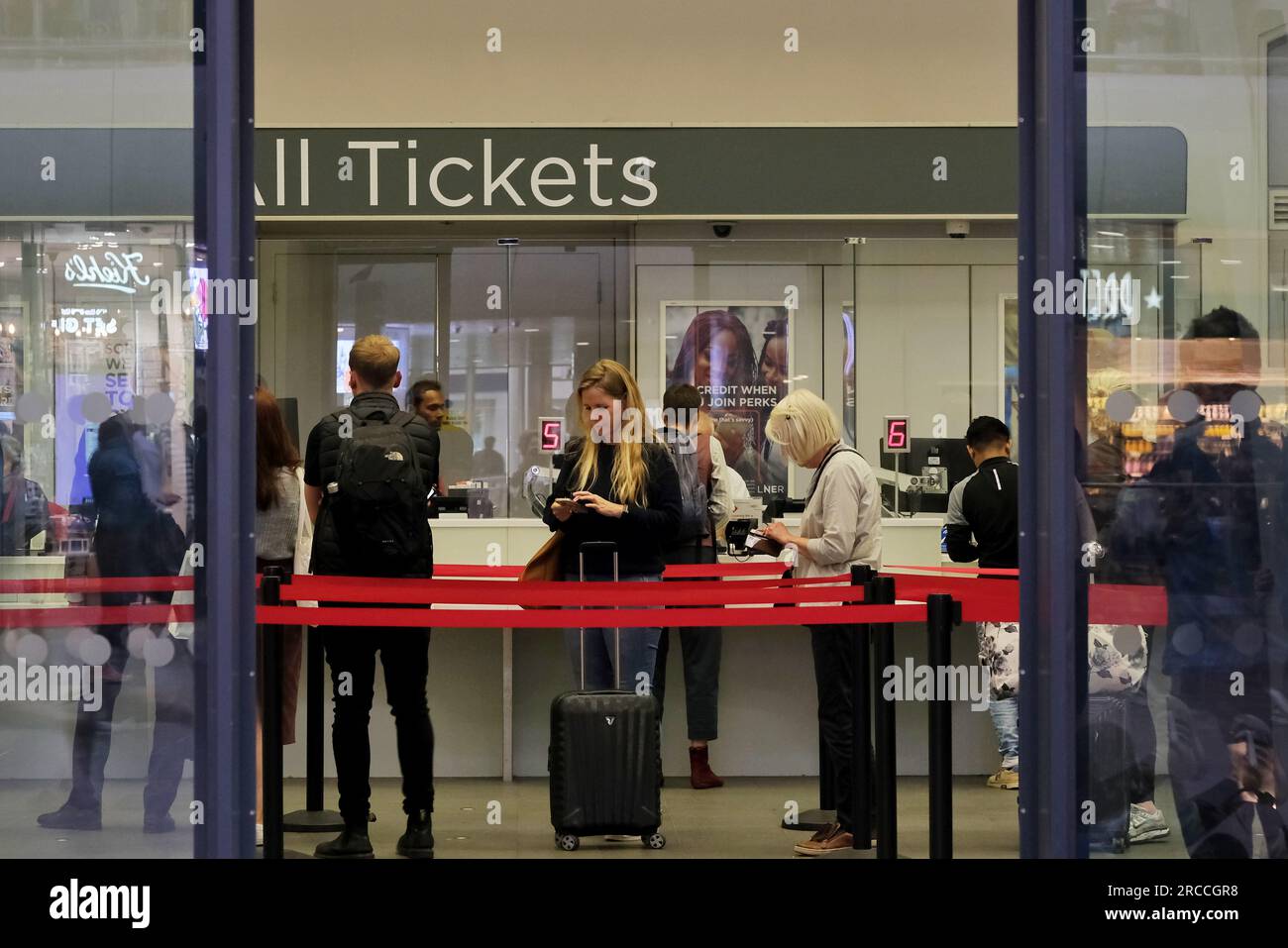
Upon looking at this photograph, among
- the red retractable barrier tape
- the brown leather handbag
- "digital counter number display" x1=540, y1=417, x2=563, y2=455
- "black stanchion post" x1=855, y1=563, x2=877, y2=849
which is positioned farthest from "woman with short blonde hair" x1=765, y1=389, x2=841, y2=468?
"digital counter number display" x1=540, y1=417, x2=563, y2=455

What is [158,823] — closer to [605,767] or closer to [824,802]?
[605,767]

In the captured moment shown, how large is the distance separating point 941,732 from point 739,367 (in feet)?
10.5

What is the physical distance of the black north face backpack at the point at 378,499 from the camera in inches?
189

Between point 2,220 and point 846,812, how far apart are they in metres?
3.46

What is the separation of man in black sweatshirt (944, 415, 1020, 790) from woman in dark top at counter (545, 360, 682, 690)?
141 centimetres

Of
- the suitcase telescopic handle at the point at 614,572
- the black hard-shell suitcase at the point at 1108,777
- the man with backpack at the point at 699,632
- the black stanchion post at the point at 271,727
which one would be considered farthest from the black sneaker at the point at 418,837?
the black hard-shell suitcase at the point at 1108,777

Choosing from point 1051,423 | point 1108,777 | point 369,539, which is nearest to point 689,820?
point 369,539

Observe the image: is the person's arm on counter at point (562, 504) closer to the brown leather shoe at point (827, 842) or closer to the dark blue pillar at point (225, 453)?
the brown leather shoe at point (827, 842)

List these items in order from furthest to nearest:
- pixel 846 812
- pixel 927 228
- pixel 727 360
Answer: pixel 927 228
pixel 727 360
pixel 846 812

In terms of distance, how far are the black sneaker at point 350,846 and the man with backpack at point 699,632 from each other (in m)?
1.55

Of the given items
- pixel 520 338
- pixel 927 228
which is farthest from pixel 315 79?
pixel 927 228

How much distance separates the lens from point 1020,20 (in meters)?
3.06

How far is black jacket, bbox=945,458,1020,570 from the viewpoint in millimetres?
6102
